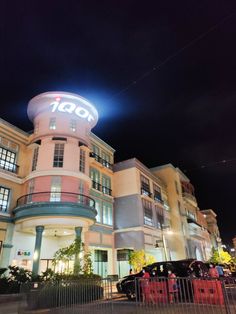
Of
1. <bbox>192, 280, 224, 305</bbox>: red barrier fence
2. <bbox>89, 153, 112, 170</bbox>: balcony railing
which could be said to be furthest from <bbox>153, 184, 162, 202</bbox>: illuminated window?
<bbox>192, 280, 224, 305</bbox>: red barrier fence

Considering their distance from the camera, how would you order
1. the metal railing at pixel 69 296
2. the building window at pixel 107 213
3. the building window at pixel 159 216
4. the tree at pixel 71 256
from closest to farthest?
the metal railing at pixel 69 296 → the tree at pixel 71 256 → the building window at pixel 107 213 → the building window at pixel 159 216

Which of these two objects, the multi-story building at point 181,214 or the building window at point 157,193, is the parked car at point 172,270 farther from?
the multi-story building at point 181,214

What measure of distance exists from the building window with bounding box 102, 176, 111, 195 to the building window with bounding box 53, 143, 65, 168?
7740mm

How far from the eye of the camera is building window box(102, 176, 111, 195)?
28888mm

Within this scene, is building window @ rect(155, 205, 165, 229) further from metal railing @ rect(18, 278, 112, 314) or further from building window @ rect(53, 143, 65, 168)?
metal railing @ rect(18, 278, 112, 314)

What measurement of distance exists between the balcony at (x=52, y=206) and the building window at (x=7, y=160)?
2.79 m

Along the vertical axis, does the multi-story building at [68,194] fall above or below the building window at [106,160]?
below

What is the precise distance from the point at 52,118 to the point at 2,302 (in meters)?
15.0

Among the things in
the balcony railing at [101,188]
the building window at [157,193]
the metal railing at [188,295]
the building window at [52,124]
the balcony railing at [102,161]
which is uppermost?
the building window at [52,124]

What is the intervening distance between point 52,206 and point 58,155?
4962 mm

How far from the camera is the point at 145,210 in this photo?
30734 millimetres

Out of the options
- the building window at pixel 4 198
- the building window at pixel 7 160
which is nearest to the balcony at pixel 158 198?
the building window at pixel 7 160

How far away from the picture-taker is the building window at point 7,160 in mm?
21031

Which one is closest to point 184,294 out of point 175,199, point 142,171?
point 142,171
